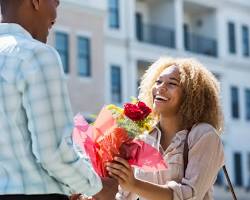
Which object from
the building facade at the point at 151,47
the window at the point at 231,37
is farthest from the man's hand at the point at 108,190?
the window at the point at 231,37

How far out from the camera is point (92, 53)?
3066cm

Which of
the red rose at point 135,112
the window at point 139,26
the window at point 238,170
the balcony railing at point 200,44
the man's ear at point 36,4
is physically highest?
the window at point 139,26

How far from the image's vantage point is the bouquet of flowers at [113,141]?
12.4ft

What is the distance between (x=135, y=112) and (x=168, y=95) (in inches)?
29.9

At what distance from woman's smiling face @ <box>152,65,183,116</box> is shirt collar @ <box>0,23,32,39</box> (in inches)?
67.7

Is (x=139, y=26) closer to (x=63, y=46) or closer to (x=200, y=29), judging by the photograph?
(x=200, y=29)

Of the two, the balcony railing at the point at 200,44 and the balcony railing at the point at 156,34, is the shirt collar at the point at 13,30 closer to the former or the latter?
the balcony railing at the point at 156,34

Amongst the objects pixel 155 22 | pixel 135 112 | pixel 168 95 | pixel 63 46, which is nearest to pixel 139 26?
pixel 155 22

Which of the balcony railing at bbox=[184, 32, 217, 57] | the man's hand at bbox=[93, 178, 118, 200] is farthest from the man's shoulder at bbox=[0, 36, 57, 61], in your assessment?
the balcony railing at bbox=[184, 32, 217, 57]

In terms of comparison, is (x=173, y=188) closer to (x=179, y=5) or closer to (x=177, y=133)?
(x=177, y=133)

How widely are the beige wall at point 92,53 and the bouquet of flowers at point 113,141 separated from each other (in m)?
25.6

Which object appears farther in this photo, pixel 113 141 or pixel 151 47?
pixel 151 47

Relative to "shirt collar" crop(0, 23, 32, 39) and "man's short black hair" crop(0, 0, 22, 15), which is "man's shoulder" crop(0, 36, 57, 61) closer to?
"shirt collar" crop(0, 23, 32, 39)

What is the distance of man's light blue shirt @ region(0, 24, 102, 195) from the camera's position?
2930 mm
